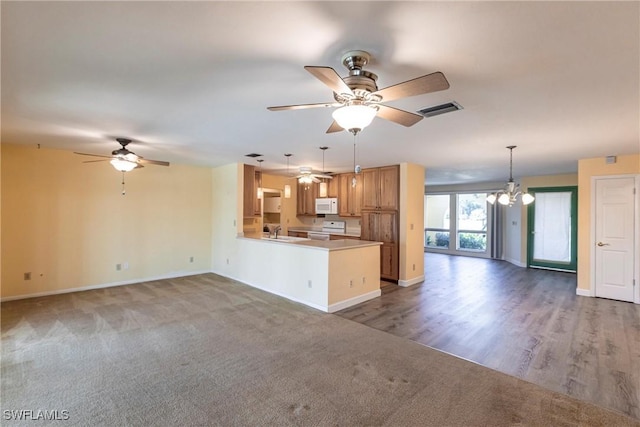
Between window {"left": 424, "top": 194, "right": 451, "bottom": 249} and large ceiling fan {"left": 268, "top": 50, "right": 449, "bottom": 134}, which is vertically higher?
large ceiling fan {"left": 268, "top": 50, "right": 449, "bottom": 134}

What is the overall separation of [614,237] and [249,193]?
6811 mm

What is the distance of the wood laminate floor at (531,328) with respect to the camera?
2611mm

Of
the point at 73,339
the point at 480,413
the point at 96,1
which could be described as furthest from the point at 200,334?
the point at 96,1

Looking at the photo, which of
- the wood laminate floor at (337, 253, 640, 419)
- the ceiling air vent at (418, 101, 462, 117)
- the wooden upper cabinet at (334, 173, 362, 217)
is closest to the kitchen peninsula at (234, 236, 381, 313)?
the wood laminate floor at (337, 253, 640, 419)

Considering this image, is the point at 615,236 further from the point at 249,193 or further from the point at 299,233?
the point at 249,193

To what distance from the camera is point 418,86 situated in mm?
1666

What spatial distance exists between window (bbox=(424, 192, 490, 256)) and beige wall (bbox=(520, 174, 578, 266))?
1405 millimetres

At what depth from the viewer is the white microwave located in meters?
7.62

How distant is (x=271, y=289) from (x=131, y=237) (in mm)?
3082

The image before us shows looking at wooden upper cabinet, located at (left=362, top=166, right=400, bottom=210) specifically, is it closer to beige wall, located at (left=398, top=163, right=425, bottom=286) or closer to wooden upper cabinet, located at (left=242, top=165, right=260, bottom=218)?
beige wall, located at (left=398, top=163, right=425, bottom=286)

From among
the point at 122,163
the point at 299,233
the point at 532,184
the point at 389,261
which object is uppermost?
the point at 532,184

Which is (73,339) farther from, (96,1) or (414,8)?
(414,8)

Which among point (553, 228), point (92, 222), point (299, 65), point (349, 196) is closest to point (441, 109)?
point (299, 65)

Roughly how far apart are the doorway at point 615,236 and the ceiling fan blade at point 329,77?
577cm
